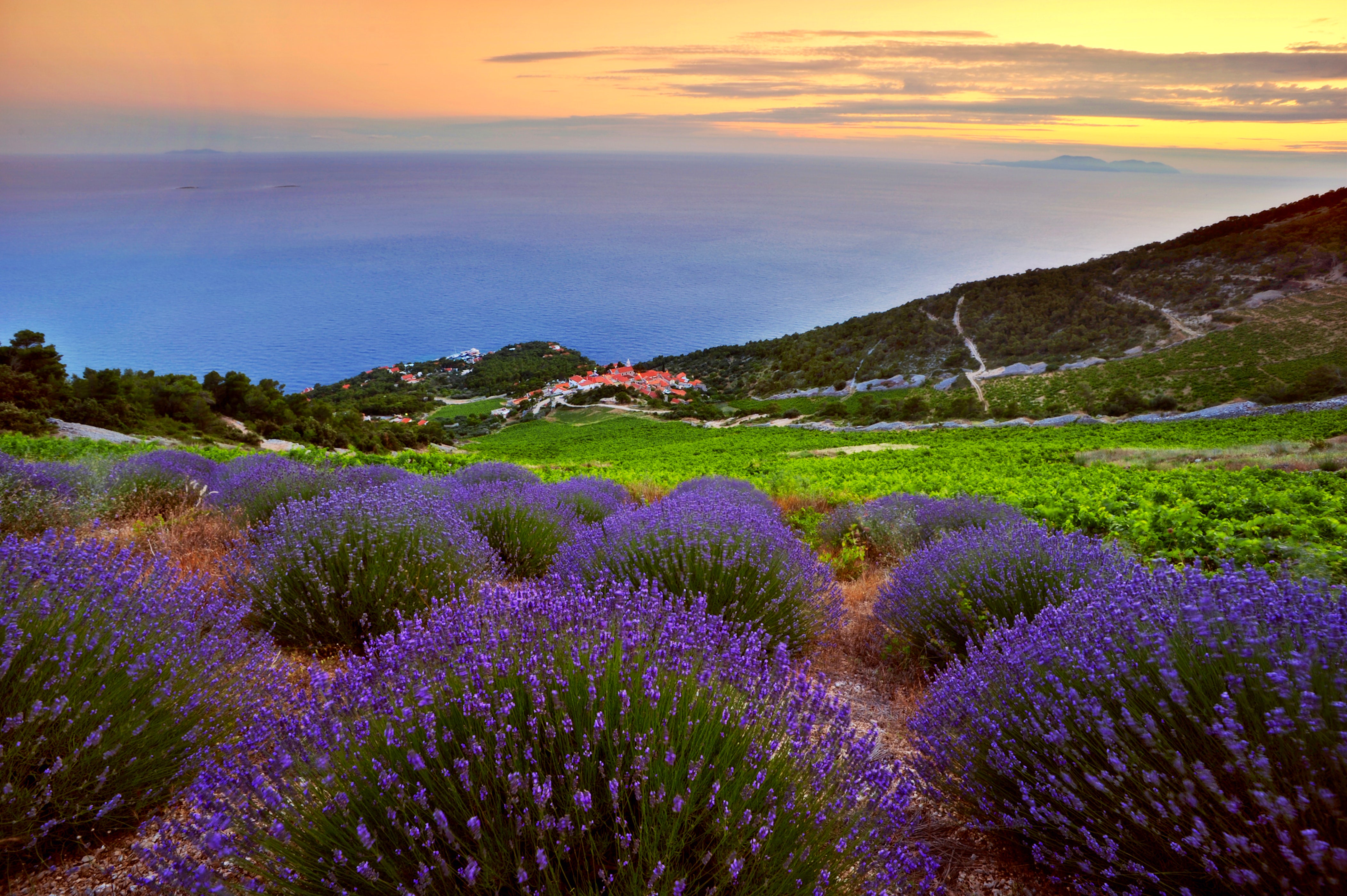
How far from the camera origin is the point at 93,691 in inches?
82.0

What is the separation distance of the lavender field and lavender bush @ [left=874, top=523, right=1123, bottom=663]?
1.37ft

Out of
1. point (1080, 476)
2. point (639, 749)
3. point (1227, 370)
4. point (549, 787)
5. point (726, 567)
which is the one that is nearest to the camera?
point (549, 787)

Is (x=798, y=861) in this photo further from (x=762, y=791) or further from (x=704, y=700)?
(x=704, y=700)

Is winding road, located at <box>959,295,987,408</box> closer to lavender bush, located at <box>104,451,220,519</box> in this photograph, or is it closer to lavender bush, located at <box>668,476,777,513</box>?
lavender bush, located at <box>668,476,777,513</box>

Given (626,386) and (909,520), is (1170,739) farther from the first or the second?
(626,386)

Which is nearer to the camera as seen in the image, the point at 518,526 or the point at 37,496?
the point at 37,496

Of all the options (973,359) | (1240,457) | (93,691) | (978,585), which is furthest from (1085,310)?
(93,691)

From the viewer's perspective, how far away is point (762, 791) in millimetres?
1771

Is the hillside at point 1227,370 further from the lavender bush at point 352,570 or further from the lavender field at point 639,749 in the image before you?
the lavender bush at point 352,570

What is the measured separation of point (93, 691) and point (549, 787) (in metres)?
1.68

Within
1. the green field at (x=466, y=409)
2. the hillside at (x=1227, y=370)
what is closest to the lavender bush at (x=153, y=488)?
the hillside at (x=1227, y=370)

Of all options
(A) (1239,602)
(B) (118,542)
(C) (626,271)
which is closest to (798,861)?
(A) (1239,602)

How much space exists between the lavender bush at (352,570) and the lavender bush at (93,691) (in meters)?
0.73

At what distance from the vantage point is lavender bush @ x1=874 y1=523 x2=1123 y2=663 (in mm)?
3715
